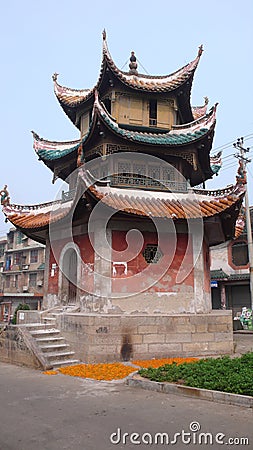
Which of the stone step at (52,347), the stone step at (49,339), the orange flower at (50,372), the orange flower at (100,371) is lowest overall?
the orange flower at (50,372)

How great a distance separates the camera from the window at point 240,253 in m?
33.5

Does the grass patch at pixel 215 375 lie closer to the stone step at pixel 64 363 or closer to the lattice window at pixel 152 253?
the stone step at pixel 64 363

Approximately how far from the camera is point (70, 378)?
9.58m

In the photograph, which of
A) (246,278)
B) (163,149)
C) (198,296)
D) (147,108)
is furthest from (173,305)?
(246,278)

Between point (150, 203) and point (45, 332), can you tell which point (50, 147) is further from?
point (45, 332)

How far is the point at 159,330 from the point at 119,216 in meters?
4.01

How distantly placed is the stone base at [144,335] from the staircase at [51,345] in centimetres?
24

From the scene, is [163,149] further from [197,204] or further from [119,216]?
[119,216]

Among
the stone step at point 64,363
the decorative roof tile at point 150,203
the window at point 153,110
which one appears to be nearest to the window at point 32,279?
the decorative roof tile at point 150,203

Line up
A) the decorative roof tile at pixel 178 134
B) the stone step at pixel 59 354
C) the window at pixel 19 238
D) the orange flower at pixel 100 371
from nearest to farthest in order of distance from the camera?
1. the orange flower at pixel 100 371
2. the stone step at pixel 59 354
3. the decorative roof tile at pixel 178 134
4. the window at pixel 19 238

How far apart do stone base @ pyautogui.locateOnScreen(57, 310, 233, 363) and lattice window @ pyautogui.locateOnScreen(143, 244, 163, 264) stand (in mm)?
2062

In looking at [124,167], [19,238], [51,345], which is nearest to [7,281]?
[19,238]

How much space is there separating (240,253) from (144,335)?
2429 centimetres

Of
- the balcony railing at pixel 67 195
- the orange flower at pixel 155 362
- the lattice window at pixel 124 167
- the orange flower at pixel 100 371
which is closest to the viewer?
the orange flower at pixel 100 371
